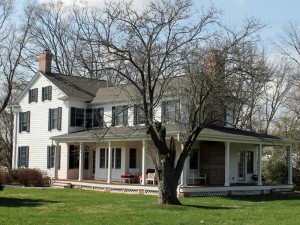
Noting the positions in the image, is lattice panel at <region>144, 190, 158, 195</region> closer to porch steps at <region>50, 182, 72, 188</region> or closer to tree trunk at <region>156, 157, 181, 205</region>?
tree trunk at <region>156, 157, 181, 205</region>

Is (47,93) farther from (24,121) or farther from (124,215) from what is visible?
(124,215)

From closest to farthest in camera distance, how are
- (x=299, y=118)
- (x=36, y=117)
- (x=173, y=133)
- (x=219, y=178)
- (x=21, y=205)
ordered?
(x=21, y=205) → (x=173, y=133) → (x=219, y=178) → (x=36, y=117) → (x=299, y=118)

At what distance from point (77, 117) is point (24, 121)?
20.5ft

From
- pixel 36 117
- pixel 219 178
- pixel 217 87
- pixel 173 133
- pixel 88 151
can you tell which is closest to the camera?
pixel 217 87

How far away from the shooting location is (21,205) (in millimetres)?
18359

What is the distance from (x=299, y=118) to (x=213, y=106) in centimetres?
2495

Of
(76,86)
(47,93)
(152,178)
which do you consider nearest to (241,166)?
(152,178)

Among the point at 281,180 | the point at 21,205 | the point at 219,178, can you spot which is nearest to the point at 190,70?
the point at 21,205

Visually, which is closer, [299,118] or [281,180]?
[281,180]

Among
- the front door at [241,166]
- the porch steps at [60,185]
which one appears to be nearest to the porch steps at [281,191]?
the front door at [241,166]

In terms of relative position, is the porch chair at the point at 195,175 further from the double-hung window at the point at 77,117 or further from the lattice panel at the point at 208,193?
the double-hung window at the point at 77,117

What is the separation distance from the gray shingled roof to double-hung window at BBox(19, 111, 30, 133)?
4.00 meters

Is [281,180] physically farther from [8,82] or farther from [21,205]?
[8,82]

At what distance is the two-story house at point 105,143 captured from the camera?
27438 millimetres
